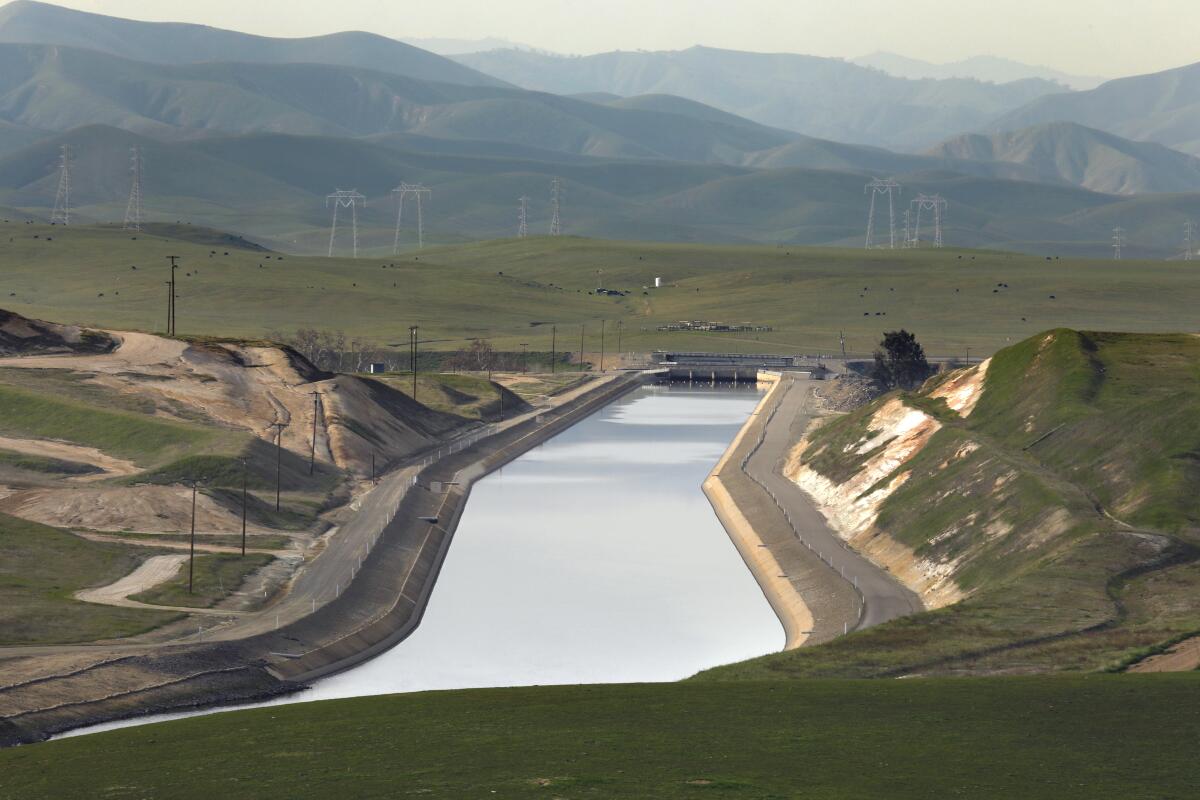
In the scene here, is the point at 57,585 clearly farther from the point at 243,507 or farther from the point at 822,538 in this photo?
the point at 822,538

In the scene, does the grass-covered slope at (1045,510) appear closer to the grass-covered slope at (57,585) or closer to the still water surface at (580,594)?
the still water surface at (580,594)

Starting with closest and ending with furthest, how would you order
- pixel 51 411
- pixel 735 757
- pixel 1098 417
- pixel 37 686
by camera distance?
pixel 735 757 → pixel 37 686 → pixel 1098 417 → pixel 51 411

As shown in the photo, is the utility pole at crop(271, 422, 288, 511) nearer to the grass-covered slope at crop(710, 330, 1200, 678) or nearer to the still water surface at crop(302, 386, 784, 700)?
the still water surface at crop(302, 386, 784, 700)

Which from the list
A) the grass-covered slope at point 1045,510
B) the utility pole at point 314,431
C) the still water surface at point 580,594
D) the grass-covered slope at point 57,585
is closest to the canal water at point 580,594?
the still water surface at point 580,594

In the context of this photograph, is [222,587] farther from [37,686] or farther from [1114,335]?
[1114,335]

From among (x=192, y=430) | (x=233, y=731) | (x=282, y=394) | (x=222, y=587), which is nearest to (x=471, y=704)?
(x=233, y=731)

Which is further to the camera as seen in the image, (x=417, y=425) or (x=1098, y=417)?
(x=417, y=425)
